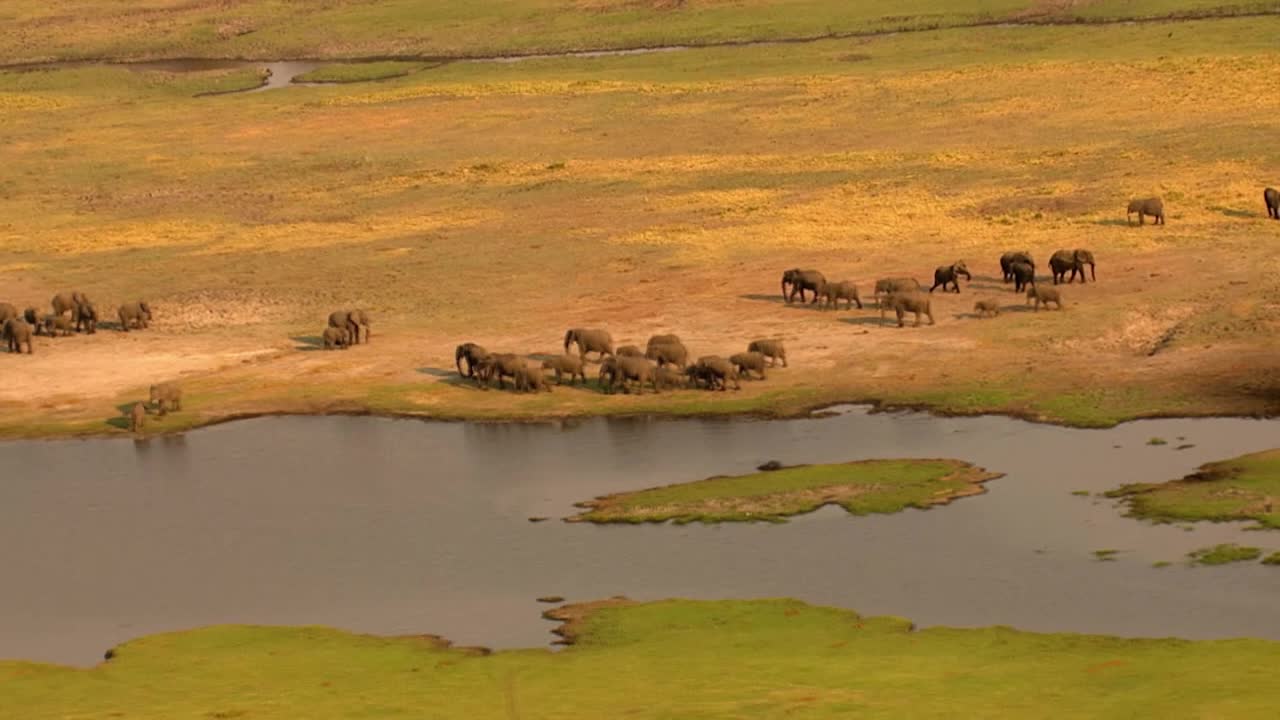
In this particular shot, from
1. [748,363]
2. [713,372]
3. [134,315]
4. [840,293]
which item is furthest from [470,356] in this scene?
[134,315]

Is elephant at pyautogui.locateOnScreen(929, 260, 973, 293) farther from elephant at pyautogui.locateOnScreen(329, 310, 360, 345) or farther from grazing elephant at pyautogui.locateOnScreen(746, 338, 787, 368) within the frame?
elephant at pyautogui.locateOnScreen(329, 310, 360, 345)

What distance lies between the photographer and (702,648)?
3500 centimetres

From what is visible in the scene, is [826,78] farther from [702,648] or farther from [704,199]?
[702,648]

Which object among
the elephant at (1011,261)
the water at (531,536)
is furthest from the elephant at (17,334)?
the elephant at (1011,261)

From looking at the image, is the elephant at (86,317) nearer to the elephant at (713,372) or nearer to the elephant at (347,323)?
the elephant at (347,323)

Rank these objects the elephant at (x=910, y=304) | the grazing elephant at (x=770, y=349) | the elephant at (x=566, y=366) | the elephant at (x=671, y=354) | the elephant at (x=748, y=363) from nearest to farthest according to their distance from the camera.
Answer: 1. the elephant at (x=748, y=363)
2. the elephant at (x=671, y=354)
3. the elephant at (x=566, y=366)
4. the grazing elephant at (x=770, y=349)
5. the elephant at (x=910, y=304)

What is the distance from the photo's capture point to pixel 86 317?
6269 cm

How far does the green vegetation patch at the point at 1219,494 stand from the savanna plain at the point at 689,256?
17.6ft

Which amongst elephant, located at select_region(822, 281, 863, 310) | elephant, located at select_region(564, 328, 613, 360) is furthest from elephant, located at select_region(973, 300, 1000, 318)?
Result: elephant, located at select_region(564, 328, 613, 360)

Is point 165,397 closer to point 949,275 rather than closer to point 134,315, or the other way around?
point 134,315

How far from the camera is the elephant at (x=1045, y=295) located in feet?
192

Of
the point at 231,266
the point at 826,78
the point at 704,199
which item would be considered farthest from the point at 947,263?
the point at 826,78

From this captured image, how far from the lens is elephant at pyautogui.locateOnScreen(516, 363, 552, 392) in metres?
54.0

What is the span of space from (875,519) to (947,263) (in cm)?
2486
